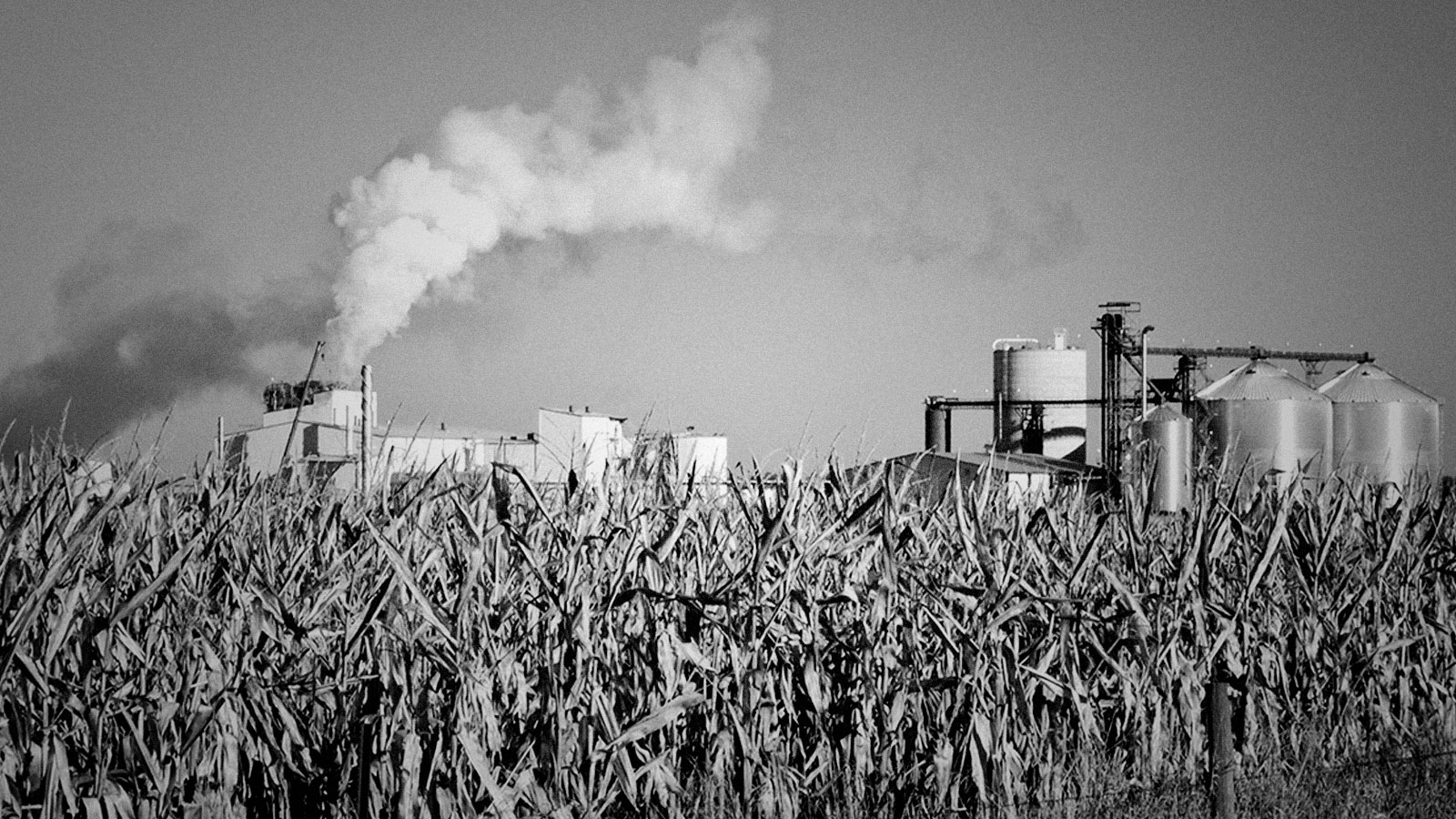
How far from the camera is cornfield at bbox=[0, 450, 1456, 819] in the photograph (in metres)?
Result: 5.93

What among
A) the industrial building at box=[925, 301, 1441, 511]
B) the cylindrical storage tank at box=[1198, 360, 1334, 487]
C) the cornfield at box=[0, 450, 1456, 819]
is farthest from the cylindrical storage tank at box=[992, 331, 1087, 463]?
the cornfield at box=[0, 450, 1456, 819]

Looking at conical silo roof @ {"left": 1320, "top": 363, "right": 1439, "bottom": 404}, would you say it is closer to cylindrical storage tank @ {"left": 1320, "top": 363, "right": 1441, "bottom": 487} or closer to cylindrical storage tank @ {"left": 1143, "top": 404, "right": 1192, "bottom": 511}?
cylindrical storage tank @ {"left": 1320, "top": 363, "right": 1441, "bottom": 487}

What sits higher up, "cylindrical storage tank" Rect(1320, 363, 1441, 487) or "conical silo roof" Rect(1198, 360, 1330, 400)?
→ "conical silo roof" Rect(1198, 360, 1330, 400)

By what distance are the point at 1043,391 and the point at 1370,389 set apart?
35.0 ft

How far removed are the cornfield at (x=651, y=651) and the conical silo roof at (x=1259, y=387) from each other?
28.7 metres

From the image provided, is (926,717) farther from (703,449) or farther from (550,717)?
(703,449)

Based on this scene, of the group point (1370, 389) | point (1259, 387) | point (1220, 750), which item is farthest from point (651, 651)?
point (1370, 389)

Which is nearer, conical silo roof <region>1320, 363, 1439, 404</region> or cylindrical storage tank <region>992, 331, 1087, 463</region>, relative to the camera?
conical silo roof <region>1320, 363, 1439, 404</region>

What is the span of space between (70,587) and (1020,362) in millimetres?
42215

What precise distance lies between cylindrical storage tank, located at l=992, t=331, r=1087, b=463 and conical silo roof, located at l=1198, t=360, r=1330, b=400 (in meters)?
6.26

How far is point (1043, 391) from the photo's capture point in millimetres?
45188

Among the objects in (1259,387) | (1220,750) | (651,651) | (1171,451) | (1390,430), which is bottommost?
(1220,750)

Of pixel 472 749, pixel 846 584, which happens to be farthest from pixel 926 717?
pixel 472 749

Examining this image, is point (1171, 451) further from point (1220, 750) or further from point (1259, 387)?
point (1220, 750)
